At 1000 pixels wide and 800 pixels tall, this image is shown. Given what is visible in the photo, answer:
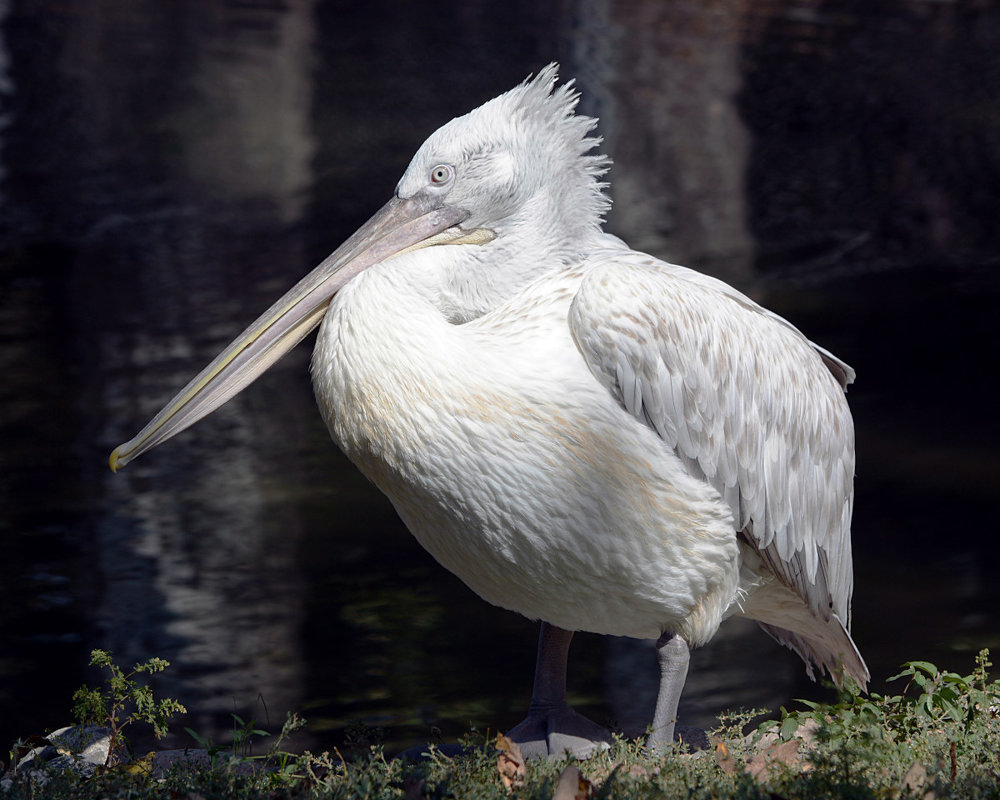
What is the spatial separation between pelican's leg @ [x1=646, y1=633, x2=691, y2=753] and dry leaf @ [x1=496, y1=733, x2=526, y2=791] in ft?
1.26

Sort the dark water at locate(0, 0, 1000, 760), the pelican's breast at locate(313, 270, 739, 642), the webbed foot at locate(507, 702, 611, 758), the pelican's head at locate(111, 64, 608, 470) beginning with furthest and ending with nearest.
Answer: the dark water at locate(0, 0, 1000, 760), the webbed foot at locate(507, 702, 611, 758), the pelican's head at locate(111, 64, 608, 470), the pelican's breast at locate(313, 270, 739, 642)

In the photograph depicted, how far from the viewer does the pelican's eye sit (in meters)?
3.48

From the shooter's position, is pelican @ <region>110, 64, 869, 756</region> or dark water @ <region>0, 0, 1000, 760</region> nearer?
pelican @ <region>110, 64, 869, 756</region>

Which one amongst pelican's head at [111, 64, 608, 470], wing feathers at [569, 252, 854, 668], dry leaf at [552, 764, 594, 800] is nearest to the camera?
dry leaf at [552, 764, 594, 800]

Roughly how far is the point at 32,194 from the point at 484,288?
806cm

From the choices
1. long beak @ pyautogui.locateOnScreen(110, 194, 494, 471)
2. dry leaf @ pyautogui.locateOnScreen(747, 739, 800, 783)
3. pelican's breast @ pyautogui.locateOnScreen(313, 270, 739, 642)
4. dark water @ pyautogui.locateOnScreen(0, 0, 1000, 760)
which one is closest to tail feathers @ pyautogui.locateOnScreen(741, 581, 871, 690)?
dry leaf @ pyautogui.locateOnScreen(747, 739, 800, 783)

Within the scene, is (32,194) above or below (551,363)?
above

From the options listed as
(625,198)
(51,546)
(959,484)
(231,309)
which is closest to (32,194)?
(231,309)

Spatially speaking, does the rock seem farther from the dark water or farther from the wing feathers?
the wing feathers

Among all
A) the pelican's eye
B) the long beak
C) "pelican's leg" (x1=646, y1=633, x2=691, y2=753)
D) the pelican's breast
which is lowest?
"pelican's leg" (x1=646, y1=633, x2=691, y2=753)

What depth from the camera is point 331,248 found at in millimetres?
9531

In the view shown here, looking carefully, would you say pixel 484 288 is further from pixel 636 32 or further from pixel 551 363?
pixel 636 32

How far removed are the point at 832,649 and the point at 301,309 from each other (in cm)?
179

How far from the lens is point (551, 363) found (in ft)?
10.7
